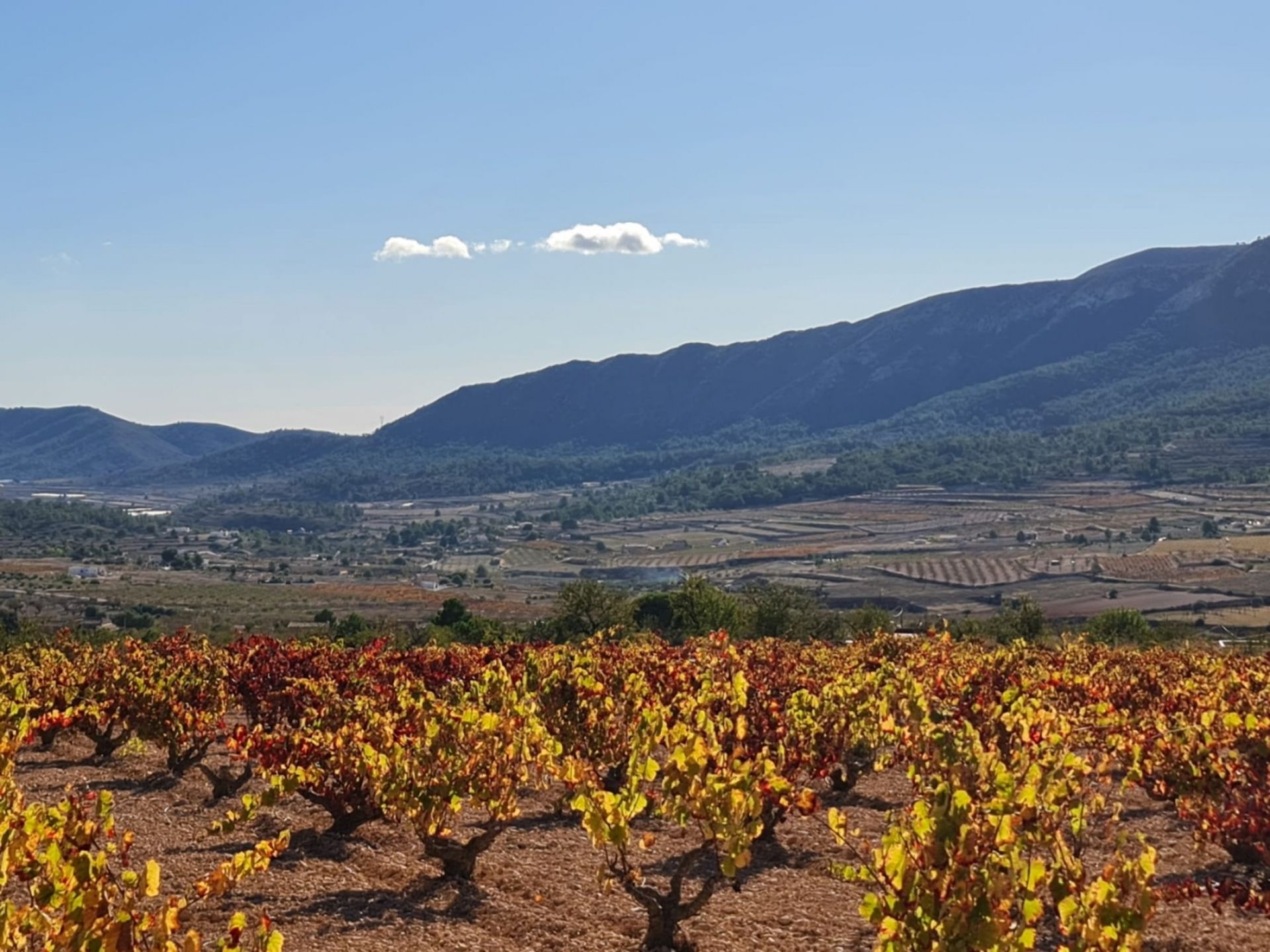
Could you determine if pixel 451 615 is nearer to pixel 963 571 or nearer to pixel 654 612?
pixel 654 612

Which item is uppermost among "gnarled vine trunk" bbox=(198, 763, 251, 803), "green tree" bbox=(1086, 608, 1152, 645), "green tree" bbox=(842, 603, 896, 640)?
"gnarled vine trunk" bbox=(198, 763, 251, 803)

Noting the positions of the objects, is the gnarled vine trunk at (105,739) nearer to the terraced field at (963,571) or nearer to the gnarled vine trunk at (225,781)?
the gnarled vine trunk at (225,781)

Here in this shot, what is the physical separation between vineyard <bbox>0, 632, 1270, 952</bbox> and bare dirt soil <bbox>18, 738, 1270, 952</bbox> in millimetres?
46

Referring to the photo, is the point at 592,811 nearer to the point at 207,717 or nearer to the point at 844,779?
the point at 844,779

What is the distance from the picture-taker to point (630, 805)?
8906mm

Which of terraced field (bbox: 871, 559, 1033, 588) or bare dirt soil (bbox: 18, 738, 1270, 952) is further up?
bare dirt soil (bbox: 18, 738, 1270, 952)

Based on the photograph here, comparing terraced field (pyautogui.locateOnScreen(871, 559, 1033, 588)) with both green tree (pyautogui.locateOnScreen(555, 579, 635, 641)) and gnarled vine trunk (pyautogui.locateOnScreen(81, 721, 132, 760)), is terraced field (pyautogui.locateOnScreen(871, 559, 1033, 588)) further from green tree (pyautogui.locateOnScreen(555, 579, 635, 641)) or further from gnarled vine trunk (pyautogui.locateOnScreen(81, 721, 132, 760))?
gnarled vine trunk (pyautogui.locateOnScreen(81, 721, 132, 760))

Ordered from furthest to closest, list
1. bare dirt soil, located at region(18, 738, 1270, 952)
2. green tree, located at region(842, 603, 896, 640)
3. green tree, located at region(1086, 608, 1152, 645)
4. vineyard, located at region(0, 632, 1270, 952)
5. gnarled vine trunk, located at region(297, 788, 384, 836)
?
green tree, located at region(1086, 608, 1152, 645) < green tree, located at region(842, 603, 896, 640) < gnarled vine trunk, located at region(297, 788, 384, 836) < bare dirt soil, located at region(18, 738, 1270, 952) < vineyard, located at region(0, 632, 1270, 952)

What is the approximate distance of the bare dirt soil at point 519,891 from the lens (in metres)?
10.5

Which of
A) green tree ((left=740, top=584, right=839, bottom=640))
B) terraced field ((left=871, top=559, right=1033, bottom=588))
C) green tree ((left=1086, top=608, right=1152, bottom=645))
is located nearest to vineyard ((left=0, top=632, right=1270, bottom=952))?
green tree ((left=740, top=584, right=839, bottom=640))

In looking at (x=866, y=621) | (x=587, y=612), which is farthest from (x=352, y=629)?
(x=866, y=621)

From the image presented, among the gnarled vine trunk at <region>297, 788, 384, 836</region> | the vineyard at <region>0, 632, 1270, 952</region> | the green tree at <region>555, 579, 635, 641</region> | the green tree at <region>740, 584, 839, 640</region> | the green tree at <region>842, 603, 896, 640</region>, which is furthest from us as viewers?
the green tree at <region>740, 584, 839, 640</region>

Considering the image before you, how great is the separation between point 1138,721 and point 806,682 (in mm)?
4916

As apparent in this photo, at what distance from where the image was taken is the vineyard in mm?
7059
